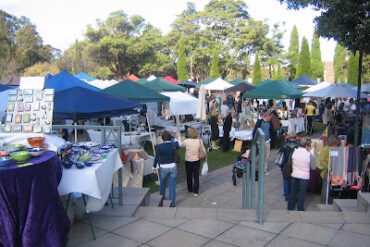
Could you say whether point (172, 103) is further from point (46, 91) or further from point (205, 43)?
point (205, 43)

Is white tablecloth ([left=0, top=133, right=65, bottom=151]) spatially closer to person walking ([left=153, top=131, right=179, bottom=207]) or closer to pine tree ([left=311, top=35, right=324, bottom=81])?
person walking ([left=153, top=131, right=179, bottom=207])

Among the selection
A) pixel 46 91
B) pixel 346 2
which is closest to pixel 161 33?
pixel 346 2

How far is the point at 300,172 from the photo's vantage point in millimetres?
5512

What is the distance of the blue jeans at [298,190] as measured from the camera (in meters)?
5.62

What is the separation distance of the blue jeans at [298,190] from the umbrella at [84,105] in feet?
12.1

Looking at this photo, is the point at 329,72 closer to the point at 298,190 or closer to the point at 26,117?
the point at 298,190

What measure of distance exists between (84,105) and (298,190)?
432cm

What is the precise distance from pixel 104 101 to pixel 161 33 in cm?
4151

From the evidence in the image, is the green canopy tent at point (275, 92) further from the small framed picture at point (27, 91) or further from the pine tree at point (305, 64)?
the pine tree at point (305, 64)

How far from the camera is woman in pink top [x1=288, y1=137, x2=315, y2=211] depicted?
18.0 ft

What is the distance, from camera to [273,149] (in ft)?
38.5

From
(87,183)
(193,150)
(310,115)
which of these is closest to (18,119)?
(87,183)

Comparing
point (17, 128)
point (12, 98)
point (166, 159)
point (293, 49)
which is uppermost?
point (293, 49)

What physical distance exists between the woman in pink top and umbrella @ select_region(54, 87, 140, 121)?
362 centimetres
